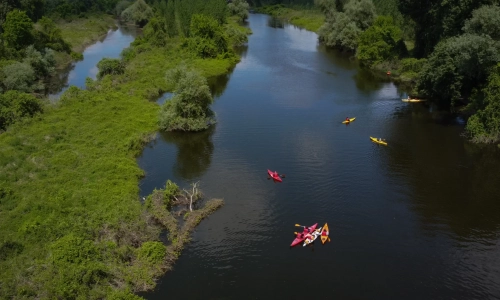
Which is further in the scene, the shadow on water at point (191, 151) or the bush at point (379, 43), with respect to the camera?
the bush at point (379, 43)

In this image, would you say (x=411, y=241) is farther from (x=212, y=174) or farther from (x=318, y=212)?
(x=212, y=174)

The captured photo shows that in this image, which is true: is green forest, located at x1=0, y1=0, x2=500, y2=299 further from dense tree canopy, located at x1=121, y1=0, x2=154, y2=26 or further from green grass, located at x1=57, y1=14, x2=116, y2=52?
dense tree canopy, located at x1=121, y1=0, x2=154, y2=26

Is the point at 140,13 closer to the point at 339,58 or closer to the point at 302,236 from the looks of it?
the point at 339,58

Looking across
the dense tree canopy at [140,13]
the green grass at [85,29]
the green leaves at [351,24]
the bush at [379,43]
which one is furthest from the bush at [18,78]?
the dense tree canopy at [140,13]

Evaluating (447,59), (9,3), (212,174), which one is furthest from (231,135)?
(9,3)

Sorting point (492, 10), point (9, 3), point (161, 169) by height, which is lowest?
point (161, 169)

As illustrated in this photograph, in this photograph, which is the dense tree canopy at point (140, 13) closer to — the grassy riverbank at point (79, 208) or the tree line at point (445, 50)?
the tree line at point (445, 50)
